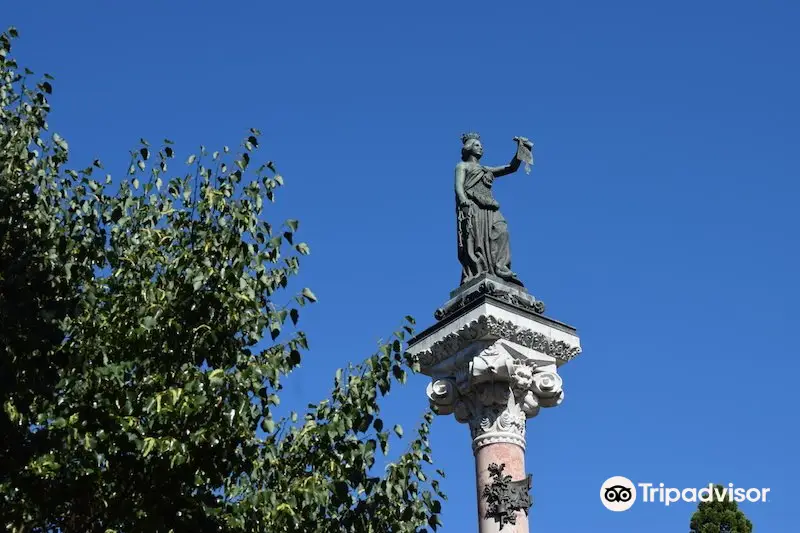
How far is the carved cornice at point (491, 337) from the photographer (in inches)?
648

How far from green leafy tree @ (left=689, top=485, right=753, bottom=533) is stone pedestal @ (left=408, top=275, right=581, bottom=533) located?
18.1m

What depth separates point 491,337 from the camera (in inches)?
650

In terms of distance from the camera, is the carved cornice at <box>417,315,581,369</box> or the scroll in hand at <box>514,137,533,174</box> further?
the scroll in hand at <box>514,137,533,174</box>

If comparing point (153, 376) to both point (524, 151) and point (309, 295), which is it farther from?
point (524, 151)

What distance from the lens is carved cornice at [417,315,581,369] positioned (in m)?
16.5

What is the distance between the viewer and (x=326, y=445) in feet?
46.5

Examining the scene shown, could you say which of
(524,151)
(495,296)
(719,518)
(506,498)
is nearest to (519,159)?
(524,151)

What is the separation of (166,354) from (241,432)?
111 centimetres

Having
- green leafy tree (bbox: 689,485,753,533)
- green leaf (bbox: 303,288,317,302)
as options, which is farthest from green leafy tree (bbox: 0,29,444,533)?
green leafy tree (bbox: 689,485,753,533)

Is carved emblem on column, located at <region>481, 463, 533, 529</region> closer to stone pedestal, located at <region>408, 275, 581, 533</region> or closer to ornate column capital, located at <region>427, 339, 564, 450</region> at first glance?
stone pedestal, located at <region>408, 275, 581, 533</region>

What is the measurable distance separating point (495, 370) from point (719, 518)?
63.5ft

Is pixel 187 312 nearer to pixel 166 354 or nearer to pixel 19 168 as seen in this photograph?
pixel 166 354

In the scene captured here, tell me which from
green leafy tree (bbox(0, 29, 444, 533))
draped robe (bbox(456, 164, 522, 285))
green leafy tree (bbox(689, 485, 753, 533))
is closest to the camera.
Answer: green leafy tree (bbox(0, 29, 444, 533))

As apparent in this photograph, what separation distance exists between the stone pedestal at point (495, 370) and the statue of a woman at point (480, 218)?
1.33 ft
